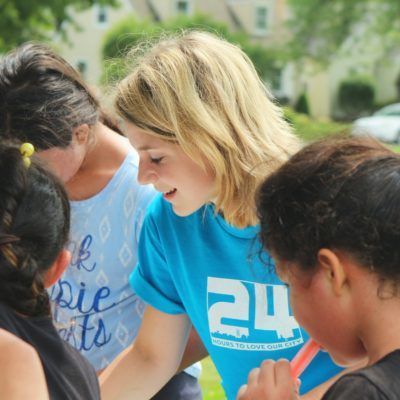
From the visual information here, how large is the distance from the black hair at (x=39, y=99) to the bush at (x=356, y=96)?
134 feet

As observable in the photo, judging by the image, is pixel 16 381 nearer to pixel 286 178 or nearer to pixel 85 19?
pixel 286 178

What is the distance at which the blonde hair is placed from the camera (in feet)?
8.65

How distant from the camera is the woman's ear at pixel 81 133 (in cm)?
312

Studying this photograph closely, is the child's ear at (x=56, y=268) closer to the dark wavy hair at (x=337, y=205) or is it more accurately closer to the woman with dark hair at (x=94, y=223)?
the dark wavy hair at (x=337, y=205)

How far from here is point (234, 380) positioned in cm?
271

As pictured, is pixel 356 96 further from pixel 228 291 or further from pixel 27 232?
pixel 27 232

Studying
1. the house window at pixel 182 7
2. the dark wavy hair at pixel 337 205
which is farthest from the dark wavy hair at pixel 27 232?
the house window at pixel 182 7

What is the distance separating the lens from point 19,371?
189 centimetres

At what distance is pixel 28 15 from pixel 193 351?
490 inches

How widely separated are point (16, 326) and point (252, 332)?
2.66ft

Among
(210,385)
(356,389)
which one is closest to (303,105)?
(210,385)

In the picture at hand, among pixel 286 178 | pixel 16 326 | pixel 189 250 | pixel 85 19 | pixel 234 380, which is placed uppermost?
pixel 286 178

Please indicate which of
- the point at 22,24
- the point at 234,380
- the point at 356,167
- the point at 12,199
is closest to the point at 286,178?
the point at 356,167

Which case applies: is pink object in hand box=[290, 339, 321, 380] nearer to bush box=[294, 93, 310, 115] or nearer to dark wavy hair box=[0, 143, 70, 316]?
dark wavy hair box=[0, 143, 70, 316]
